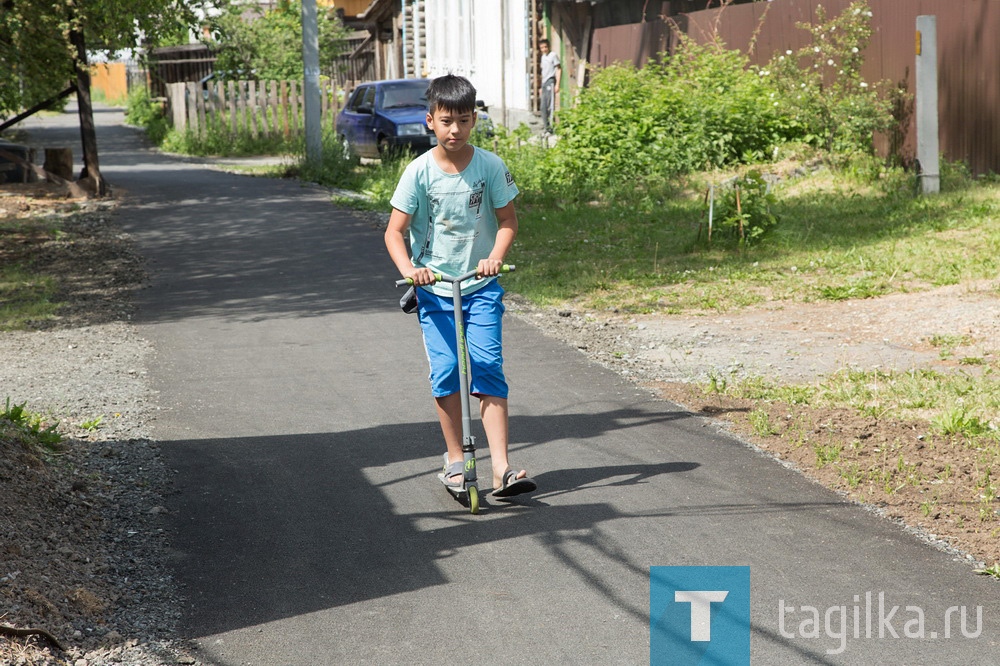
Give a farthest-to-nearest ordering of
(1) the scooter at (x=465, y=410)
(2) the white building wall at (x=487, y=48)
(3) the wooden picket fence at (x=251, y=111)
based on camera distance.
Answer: (2) the white building wall at (x=487, y=48), (3) the wooden picket fence at (x=251, y=111), (1) the scooter at (x=465, y=410)

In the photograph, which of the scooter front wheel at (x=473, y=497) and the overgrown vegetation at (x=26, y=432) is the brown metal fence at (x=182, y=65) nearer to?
the overgrown vegetation at (x=26, y=432)

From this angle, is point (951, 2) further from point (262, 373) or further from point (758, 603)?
point (758, 603)

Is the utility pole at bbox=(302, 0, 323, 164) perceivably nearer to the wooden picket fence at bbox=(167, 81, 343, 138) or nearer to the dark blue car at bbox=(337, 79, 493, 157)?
the dark blue car at bbox=(337, 79, 493, 157)

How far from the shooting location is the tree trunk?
15703mm

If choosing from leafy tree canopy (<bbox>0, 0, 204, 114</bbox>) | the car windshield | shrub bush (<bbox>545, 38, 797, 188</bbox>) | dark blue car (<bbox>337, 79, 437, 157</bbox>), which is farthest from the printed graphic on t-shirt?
the car windshield

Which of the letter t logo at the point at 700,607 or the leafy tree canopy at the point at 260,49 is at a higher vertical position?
the leafy tree canopy at the point at 260,49

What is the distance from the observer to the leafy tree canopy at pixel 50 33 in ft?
47.9

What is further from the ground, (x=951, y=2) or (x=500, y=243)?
(x=951, y=2)

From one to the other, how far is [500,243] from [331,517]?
1.44m

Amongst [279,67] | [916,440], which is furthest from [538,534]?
[279,67]

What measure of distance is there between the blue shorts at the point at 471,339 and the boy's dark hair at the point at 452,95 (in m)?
0.81

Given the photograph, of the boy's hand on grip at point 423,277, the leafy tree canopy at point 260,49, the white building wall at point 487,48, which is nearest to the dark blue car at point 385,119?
the white building wall at point 487,48

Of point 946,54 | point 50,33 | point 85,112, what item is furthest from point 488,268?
point 85,112

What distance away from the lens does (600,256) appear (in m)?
11.7
